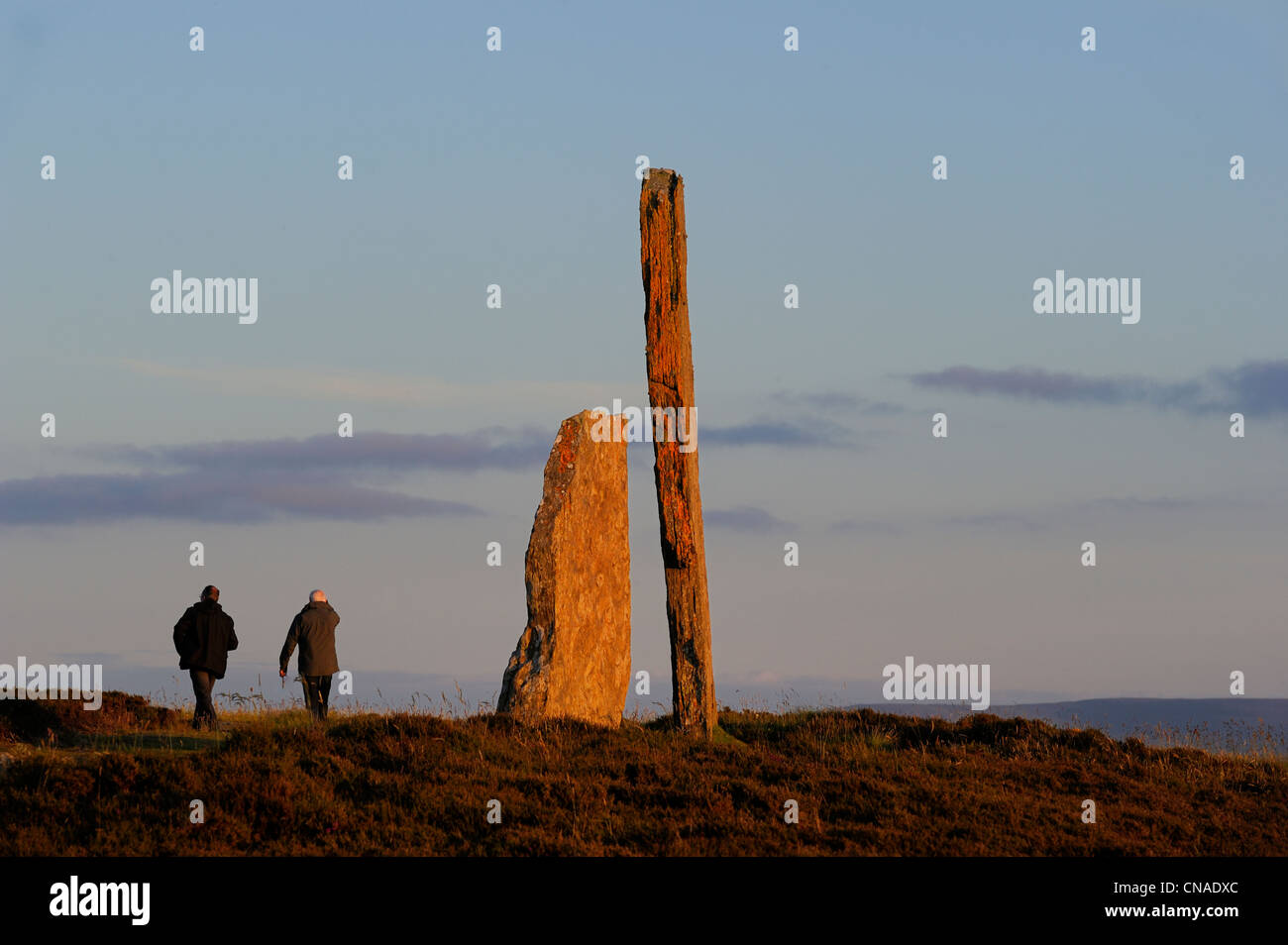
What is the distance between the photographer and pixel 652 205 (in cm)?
1986

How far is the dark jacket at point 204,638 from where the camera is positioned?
21000mm

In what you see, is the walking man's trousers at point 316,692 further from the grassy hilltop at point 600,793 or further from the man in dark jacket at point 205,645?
the man in dark jacket at point 205,645

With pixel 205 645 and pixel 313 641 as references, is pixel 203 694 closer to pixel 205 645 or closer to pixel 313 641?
pixel 205 645

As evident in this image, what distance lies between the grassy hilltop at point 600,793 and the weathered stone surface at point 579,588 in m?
0.75

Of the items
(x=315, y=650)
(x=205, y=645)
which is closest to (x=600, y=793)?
(x=315, y=650)

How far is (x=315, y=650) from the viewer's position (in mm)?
20719

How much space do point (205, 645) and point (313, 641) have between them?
5.90ft

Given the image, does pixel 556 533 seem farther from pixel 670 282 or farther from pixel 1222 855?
pixel 1222 855

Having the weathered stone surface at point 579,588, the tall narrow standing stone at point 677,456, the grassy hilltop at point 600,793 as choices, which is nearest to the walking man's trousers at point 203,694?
the grassy hilltop at point 600,793

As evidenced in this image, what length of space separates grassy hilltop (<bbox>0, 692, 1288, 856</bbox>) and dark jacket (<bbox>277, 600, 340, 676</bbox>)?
41.3 inches

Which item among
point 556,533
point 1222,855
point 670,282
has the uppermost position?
point 670,282

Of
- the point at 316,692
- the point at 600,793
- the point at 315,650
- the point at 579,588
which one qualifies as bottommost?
the point at 600,793
